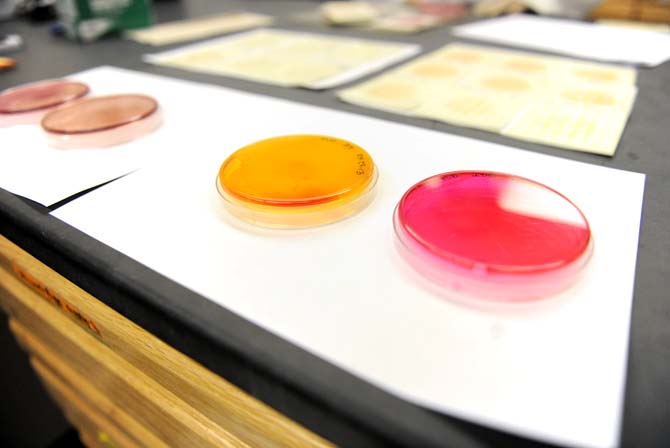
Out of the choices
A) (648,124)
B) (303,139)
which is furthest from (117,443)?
(648,124)

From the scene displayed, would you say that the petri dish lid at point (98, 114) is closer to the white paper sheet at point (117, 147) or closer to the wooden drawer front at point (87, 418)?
the white paper sheet at point (117, 147)

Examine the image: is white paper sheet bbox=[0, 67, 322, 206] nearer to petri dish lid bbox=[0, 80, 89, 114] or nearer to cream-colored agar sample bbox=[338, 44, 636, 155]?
petri dish lid bbox=[0, 80, 89, 114]

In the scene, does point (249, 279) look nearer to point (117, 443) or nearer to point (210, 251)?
point (210, 251)

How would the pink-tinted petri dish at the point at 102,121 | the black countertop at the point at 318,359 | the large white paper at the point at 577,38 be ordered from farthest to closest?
1. the large white paper at the point at 577,38
2. the pink-tinted petri dish at the point at 102,121
3. the black countertop at the point at 318,359

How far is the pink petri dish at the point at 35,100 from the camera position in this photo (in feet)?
1.73

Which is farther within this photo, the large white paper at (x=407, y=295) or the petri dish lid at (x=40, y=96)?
the petri dish lid at (x=40, y=96)

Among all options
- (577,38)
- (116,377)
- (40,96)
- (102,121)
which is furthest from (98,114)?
(577,38)

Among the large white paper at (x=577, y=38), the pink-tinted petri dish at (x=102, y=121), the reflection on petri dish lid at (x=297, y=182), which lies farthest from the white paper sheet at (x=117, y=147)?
the large white paper at (x=577, y=38)

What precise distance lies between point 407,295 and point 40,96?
54 cm

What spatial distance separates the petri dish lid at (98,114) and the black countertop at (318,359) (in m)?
0.11

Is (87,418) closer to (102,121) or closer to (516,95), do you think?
(102,121)

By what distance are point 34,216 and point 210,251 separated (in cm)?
17

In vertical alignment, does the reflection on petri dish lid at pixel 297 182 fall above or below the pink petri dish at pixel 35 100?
below

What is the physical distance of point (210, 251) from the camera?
0.32m
